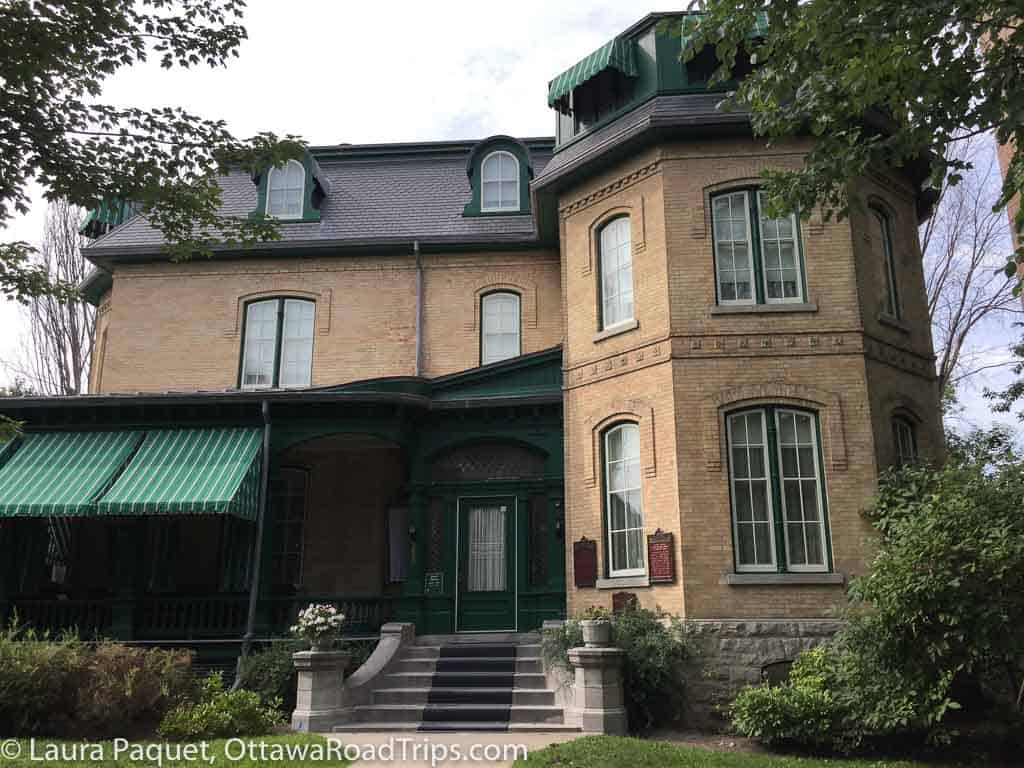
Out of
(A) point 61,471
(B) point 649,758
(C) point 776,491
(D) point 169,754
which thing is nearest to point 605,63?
(C) point 776,491

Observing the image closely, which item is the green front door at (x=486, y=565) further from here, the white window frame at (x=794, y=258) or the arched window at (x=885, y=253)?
the arched window at (x=885, y=253)

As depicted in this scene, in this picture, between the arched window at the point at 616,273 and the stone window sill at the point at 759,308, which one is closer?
the stone window sill at the point at 759,308

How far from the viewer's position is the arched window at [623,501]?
12405 mm

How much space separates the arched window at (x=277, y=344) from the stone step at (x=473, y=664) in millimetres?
7017

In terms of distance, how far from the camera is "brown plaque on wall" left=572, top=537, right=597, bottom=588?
41.6 ft

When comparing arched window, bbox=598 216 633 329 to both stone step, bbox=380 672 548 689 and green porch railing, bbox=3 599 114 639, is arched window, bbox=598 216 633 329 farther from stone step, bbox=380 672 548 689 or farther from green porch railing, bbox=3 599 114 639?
green porch railing, bbox=3 599 114 639

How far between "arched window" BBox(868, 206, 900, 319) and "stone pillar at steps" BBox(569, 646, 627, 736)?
6.91 meters

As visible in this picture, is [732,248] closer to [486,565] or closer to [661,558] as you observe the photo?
[661,558]

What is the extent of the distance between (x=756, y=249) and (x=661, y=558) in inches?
188

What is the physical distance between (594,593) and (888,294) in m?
6.57

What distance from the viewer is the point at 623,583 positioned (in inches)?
479

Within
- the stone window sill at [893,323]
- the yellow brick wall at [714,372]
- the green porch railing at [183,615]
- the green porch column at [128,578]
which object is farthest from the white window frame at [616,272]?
the green porch column at [128,578]

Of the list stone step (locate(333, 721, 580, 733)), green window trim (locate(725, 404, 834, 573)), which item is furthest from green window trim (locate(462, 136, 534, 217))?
stone step (locate(333, 721, 580, 733))

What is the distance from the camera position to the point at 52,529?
49.1 feet
